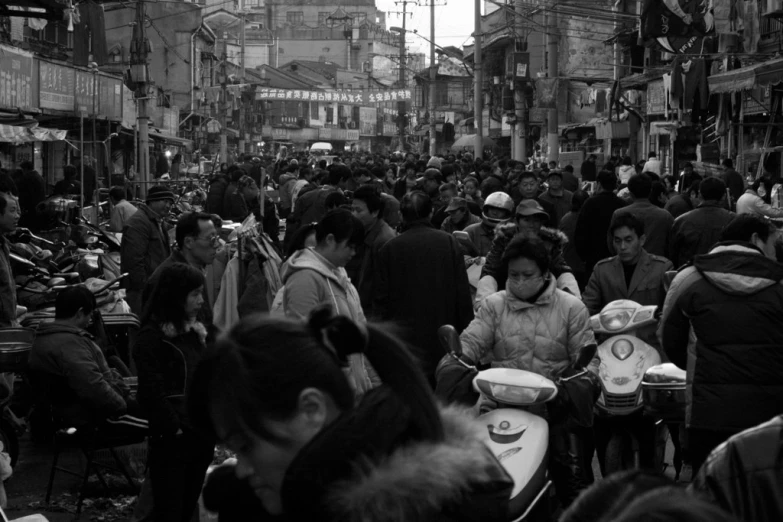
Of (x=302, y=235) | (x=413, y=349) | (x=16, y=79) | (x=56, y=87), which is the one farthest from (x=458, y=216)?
(x=56, y=87)

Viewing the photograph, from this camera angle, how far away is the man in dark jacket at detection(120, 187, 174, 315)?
34.6 ft

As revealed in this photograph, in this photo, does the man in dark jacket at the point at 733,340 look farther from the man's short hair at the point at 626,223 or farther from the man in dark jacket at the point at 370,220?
the man in dark jacket at the point at 370,220

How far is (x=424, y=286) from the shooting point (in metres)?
8.04

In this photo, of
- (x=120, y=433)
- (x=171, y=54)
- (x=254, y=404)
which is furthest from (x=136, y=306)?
(x=171, y=54)

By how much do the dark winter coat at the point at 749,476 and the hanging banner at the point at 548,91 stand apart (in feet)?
97.7

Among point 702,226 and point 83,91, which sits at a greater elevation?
point 83,91

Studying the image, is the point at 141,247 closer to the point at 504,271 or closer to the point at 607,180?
the point at 504,271

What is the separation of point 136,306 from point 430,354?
393 centimetres

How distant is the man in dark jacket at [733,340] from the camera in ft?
17.9

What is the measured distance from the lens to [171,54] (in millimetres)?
61031

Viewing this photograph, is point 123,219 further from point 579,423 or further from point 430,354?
point 579,423

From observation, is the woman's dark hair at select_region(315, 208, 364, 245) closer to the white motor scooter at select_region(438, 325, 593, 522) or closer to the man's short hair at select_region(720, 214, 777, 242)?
the white motor scooter at select_region(438, 325, 593, 522)

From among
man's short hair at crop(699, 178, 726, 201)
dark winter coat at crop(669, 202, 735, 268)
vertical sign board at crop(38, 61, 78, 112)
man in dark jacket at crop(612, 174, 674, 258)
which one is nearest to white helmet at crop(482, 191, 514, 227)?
man in dark jacket at crop(612, 174, 674, 258)

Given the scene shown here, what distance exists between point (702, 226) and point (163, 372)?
603 centimetres
